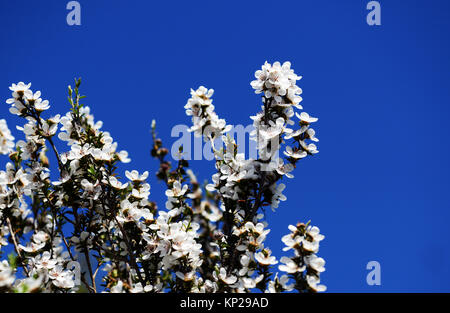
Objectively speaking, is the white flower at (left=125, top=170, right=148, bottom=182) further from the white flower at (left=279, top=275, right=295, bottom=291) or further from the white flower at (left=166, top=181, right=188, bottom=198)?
the white flower at (left=279, top=275, right=295, bottom=291)

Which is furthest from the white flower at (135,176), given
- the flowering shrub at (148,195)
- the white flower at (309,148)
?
the white flower at (309,148)

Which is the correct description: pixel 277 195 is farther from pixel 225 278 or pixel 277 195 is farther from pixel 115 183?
pixel 115 183

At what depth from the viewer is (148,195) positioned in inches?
142

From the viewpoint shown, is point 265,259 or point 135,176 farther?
point 135,176

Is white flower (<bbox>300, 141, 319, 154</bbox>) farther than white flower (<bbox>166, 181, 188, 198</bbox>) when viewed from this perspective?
No

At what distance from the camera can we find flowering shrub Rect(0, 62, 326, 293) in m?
3.13

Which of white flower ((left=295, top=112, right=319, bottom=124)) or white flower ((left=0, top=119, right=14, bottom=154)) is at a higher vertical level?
white flower ((left=295, top=112, right=319, bottom=124))

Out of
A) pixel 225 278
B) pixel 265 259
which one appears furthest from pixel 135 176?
pixel 265 259

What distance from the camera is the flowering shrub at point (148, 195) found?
10.3 ft

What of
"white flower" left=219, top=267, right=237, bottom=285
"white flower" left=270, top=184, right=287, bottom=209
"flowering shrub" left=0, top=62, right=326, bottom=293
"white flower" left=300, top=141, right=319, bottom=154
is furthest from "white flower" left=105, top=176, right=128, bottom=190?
"white flower" left=300, top=141, right=319, bottom=154

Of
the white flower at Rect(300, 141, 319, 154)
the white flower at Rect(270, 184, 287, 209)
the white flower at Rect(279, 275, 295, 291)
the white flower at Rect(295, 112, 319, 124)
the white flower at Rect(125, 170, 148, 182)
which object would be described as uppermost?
the white flower at Rect(295, 112, 319, 124)

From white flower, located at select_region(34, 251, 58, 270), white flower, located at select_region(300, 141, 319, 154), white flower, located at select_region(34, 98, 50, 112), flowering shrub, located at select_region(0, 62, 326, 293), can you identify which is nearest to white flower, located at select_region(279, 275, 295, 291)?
flowering shrub, located at select_region(0, 62, 326, 293)
